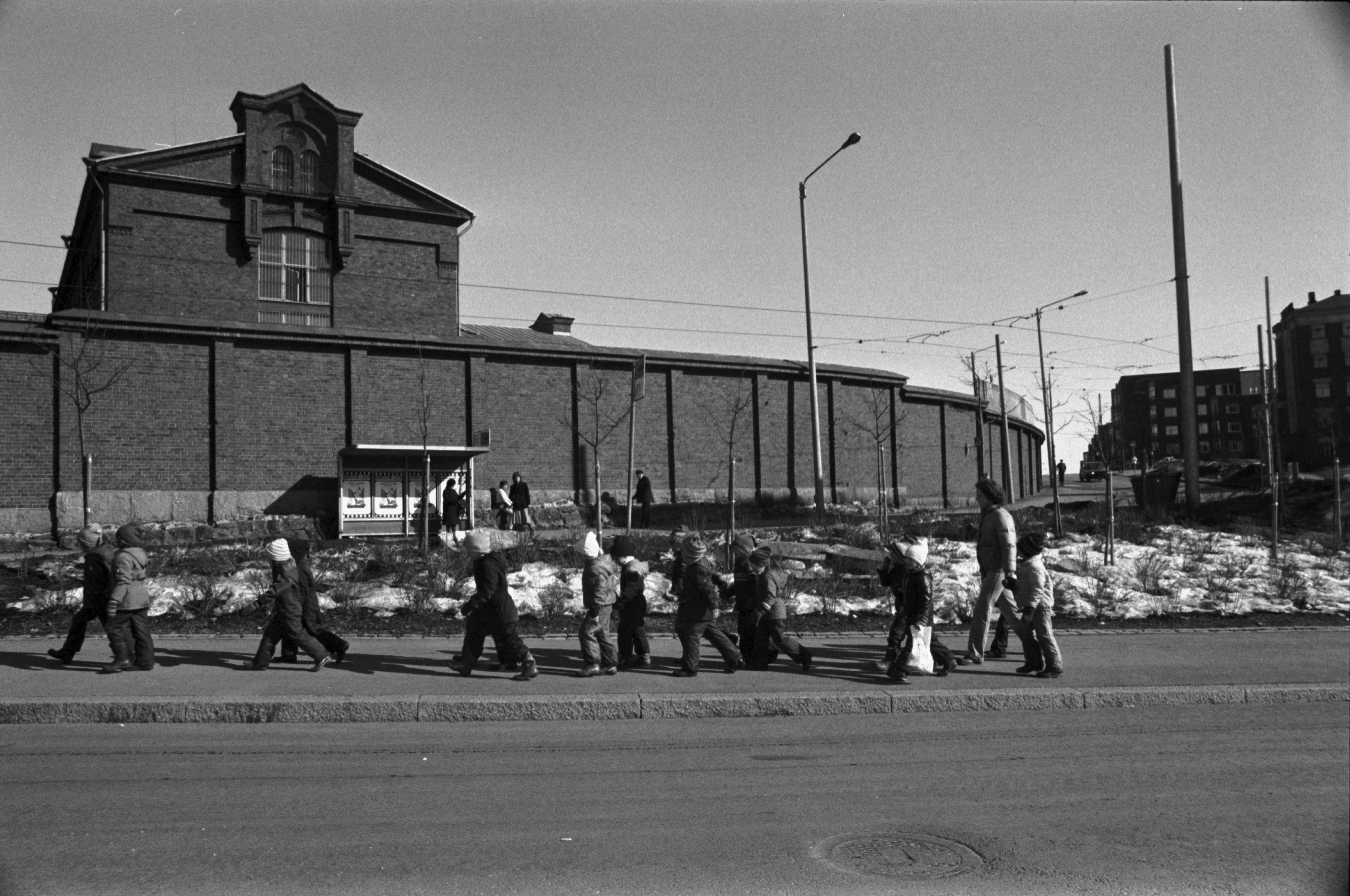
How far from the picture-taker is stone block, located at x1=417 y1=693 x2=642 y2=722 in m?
8.55

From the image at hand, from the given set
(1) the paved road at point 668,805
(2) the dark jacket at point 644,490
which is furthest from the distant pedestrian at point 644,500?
(1) the paved road at point 668,805

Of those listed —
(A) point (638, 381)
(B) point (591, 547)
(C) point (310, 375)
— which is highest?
(C) point (310, 375)

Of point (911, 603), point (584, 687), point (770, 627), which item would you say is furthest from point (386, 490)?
point (911, 603)

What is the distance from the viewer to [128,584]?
9758 mm

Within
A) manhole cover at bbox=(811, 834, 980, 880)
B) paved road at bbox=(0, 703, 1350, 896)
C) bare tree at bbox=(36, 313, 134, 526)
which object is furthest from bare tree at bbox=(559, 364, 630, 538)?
manhole cover at bbox=(811, 834, 980, 880)

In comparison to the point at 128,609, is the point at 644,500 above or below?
above

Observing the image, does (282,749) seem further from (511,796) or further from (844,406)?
(844,406)

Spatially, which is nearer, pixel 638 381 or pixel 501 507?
pixel 638 381

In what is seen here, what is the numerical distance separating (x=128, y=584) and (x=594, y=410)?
20.5 m

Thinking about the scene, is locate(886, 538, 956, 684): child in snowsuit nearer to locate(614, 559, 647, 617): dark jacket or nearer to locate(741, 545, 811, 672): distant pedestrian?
locate(741, 545, 811, 672): distant pedestrian

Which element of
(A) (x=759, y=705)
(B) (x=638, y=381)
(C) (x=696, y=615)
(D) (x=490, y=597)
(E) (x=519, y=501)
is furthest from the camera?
(E) (x=519, y=501)

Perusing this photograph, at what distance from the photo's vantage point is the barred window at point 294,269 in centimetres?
3153

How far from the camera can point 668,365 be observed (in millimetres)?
32094

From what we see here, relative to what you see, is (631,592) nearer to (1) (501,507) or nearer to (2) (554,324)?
(1) (501,507)
